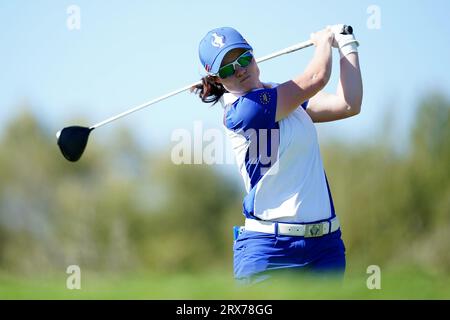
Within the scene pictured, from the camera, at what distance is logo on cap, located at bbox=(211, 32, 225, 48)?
5469mm

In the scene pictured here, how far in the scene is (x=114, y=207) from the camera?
32.8 metres

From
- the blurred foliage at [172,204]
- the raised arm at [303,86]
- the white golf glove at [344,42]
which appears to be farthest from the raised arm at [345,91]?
the blurred foliage at [172,204]

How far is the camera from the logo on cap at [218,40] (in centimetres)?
547

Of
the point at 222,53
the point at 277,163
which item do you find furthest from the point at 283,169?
the point at 222,53

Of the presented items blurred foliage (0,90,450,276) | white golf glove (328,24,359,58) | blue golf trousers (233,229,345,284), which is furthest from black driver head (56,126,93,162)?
blurred foliage (0,90,450,276)

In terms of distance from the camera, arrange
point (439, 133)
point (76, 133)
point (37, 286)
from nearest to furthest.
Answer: point (37, 286) < point (76, 133) < point (439, 133)

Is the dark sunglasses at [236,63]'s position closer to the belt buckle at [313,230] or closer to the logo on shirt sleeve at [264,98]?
the logo on shirt sleeve at [264,98]

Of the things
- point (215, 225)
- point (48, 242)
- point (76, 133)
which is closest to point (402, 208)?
point (215, 225)

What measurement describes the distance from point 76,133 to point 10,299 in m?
3.34

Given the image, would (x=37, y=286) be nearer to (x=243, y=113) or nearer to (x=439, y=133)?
(x=243, y=113)

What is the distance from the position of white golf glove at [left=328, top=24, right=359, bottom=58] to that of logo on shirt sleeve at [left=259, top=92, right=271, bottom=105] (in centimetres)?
60

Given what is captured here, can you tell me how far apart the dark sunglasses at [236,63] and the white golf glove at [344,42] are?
560 mm

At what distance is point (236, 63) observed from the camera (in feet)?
17.6

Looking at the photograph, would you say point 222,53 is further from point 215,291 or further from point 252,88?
point 215,291
